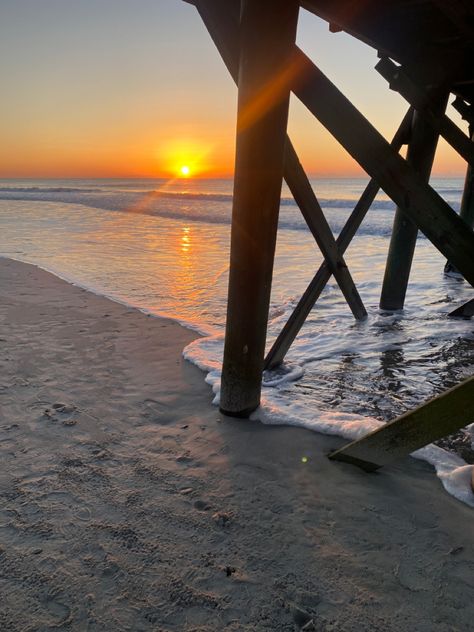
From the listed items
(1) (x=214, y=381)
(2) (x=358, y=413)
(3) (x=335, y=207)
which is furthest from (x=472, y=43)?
(3) (x=335, y=207)

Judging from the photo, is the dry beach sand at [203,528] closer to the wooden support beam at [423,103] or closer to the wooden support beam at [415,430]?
the wooden support beam at [415,430]

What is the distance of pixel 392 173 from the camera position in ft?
6.18

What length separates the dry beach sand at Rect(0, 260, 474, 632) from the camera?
150 centimetres

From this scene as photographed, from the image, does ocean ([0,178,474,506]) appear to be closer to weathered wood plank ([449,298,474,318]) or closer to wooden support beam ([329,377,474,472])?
weathered wood plank ([449,298,474,318])

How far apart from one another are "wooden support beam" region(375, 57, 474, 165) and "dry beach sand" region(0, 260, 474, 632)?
9.78 feet

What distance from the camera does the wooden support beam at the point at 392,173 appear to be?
6.05ft

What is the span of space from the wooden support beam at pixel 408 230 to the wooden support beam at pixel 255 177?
2.23m

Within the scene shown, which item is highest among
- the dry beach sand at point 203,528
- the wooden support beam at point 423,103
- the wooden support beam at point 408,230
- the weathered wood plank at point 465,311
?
the wooden support beam at point 423,103

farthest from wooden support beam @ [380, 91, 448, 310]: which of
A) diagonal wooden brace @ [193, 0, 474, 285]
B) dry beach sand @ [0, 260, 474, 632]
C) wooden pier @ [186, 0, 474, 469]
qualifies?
dry beach sand @ [0, 260, 474, 632]

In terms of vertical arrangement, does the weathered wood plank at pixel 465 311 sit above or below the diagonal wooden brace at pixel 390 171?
below

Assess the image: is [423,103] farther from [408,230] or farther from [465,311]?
[465,311]

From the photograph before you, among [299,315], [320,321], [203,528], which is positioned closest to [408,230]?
[320,321]

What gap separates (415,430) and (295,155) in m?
1.95

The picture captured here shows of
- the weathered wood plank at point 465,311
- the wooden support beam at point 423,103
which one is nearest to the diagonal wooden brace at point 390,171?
the wooden support beam at point 423,103
